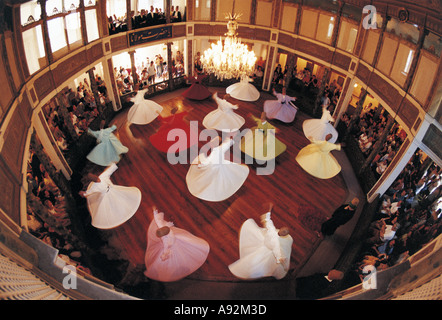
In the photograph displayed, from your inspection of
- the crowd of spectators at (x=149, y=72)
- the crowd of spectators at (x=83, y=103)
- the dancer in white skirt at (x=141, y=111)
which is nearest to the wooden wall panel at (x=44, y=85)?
the crowd of spectators at (x=83, y=103)

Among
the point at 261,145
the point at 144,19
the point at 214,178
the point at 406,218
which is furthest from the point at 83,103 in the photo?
the point at 406,218

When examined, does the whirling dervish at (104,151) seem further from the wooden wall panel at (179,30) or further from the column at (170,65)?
the wooden wall panel at (179,30)

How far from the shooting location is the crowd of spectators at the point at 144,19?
34.1 feet

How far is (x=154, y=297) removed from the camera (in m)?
5.33

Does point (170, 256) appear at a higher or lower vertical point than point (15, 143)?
lower

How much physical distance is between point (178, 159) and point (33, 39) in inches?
195

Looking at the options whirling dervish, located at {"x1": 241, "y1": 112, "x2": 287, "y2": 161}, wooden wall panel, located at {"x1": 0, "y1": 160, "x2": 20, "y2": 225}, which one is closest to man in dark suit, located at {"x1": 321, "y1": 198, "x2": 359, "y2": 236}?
whirling dervish, located at {"x1": 241, "y1": 112, "x2": 287, "y2": 161}

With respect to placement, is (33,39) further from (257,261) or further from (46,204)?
(257,261)

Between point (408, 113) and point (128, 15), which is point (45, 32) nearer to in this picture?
point (128, 15)

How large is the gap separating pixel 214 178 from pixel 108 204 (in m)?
2.66

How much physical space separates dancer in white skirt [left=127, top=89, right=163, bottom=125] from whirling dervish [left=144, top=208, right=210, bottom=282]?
5.76m

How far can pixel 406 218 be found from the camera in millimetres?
6543

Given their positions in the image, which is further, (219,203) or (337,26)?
(337,26)

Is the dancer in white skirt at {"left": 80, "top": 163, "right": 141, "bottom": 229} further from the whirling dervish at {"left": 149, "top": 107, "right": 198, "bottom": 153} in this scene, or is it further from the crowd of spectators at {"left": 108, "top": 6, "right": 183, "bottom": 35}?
the crowd of spectators at {"left": 108, "top": 6, "right": 183, "bottom": 35}
